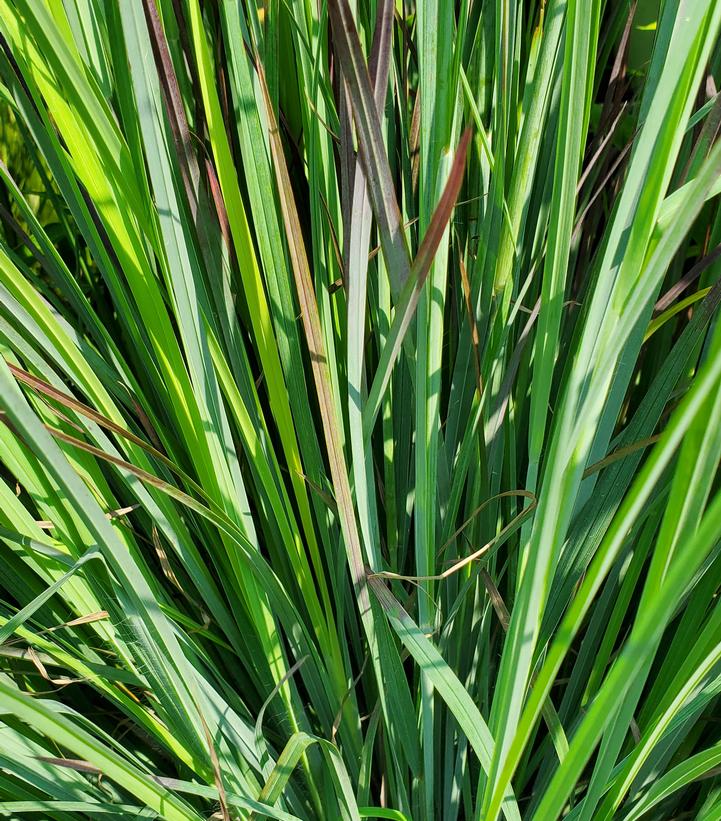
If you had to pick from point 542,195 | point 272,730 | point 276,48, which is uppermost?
point 276,48

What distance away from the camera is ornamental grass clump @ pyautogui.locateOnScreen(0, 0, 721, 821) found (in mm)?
344

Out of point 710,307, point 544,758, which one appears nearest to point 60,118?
point 710,307

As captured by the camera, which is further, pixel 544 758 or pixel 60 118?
pixel 544 758

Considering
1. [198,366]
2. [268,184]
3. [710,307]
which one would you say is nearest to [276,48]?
[268,184]

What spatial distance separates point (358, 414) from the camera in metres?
0.40

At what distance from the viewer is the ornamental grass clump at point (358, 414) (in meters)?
0.34

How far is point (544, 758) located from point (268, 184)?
45 centimetres

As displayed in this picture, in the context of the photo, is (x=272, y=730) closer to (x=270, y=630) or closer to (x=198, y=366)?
(x=270, y=630)

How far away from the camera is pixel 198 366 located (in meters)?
0.44

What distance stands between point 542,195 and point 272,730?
0.48m

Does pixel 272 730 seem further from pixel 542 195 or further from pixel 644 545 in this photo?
pixel 542 195

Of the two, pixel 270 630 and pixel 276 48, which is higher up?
pixel 276 48

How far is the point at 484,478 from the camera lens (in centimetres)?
51

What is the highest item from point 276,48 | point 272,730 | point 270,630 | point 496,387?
point 276,48
